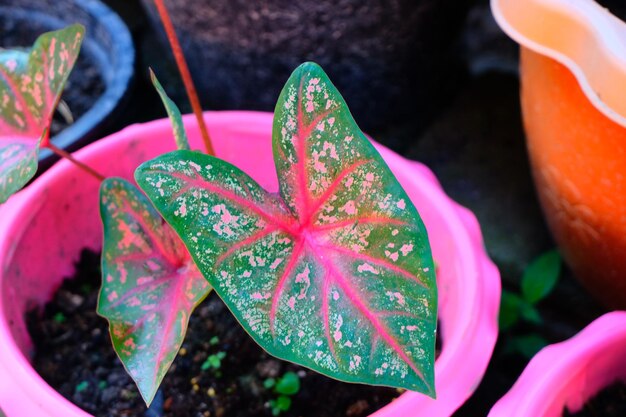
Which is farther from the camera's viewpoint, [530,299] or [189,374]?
[530,299]

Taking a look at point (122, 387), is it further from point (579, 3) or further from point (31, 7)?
point (31, 7)

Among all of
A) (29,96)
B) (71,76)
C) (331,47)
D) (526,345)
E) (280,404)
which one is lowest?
(526,345)

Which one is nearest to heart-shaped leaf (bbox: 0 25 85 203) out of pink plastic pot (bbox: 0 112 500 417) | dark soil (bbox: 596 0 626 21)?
pink plastic pot (bbox: 0 112 500 417)

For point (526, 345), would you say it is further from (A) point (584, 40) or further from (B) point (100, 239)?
(B) point (100, 239)

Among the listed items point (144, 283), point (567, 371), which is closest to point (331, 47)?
point (144, 283)

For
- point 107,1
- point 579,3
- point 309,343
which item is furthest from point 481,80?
point 309,343
